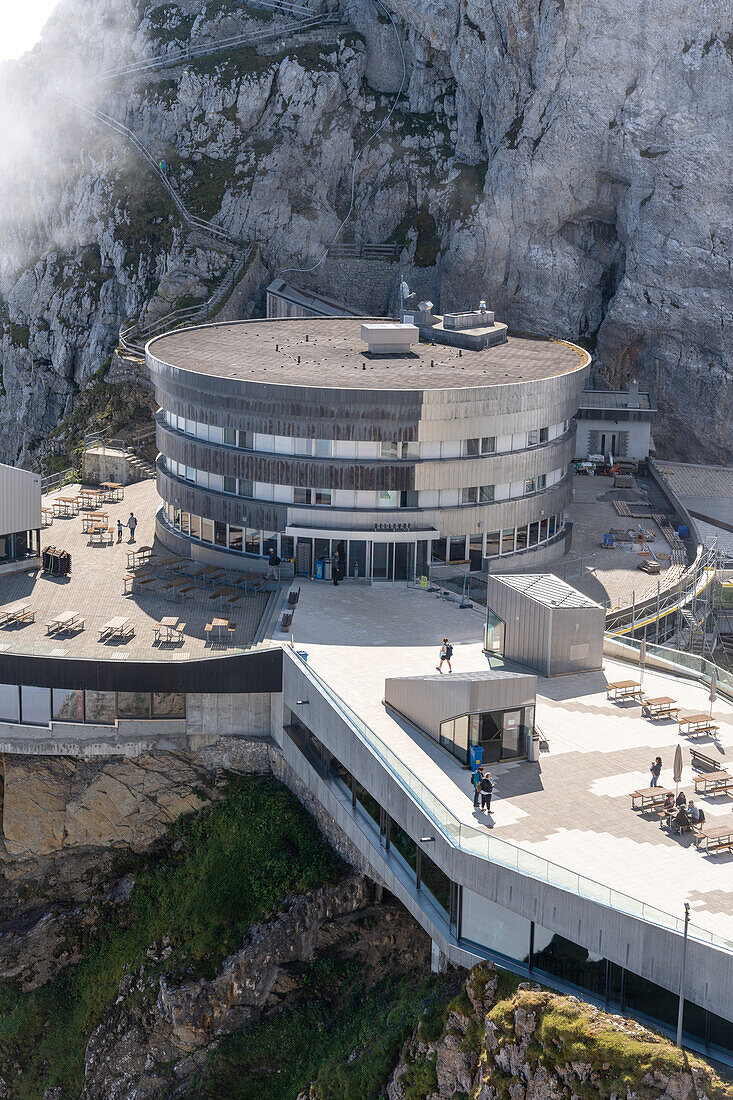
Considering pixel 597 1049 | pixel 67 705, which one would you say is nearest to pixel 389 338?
pixel 67 705

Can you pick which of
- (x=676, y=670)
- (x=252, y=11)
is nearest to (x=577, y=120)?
(x=252, y=11)

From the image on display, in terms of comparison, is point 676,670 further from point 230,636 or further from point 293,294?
point 293,294

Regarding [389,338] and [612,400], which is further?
[612,400]

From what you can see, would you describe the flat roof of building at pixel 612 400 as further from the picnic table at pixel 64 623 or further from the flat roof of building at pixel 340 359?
the picnic table at pixel 64 623

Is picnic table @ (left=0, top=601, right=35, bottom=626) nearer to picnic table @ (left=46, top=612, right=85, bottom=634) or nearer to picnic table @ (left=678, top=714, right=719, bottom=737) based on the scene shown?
picnic table @ (left=46, top=612, right=85, bottom=634)

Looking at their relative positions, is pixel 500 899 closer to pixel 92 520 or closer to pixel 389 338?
pixel 389 338

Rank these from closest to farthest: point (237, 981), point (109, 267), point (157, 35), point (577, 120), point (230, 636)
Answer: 1. point (237, 981)
2. point (230, 636)
3. point (577, 120)
4. point (109, 267)
5. point (157, 35)

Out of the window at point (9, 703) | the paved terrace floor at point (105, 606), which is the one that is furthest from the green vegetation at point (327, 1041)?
the window at point (9, 703)
